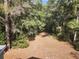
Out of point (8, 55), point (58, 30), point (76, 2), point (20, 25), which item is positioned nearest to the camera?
point (8, 55)

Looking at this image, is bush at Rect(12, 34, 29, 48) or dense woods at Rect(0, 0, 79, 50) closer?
dense woods at Rect(0, 0, 79, 50)

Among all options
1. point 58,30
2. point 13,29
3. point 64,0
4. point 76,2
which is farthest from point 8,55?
point 58,30

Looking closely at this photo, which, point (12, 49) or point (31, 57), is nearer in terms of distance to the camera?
point (31, 57)

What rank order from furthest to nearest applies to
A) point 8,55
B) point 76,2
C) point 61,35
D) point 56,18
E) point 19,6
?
point 56,18, point 61,35, point 76,2, point 19,6, point 8,55

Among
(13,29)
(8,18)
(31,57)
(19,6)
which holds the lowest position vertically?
(31,57)

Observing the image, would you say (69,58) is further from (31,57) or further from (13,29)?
(13,29)

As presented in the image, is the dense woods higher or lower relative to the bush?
higher

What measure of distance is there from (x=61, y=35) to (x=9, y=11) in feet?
37.0

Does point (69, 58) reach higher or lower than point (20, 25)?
lower

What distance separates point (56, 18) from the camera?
31.2 metres

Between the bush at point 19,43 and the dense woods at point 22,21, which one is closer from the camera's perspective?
the dense woods at point 22,21

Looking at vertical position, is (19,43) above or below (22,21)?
below

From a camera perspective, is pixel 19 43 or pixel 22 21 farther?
pixel 22 21

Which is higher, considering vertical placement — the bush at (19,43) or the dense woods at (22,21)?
the dense woods at (22,21)
